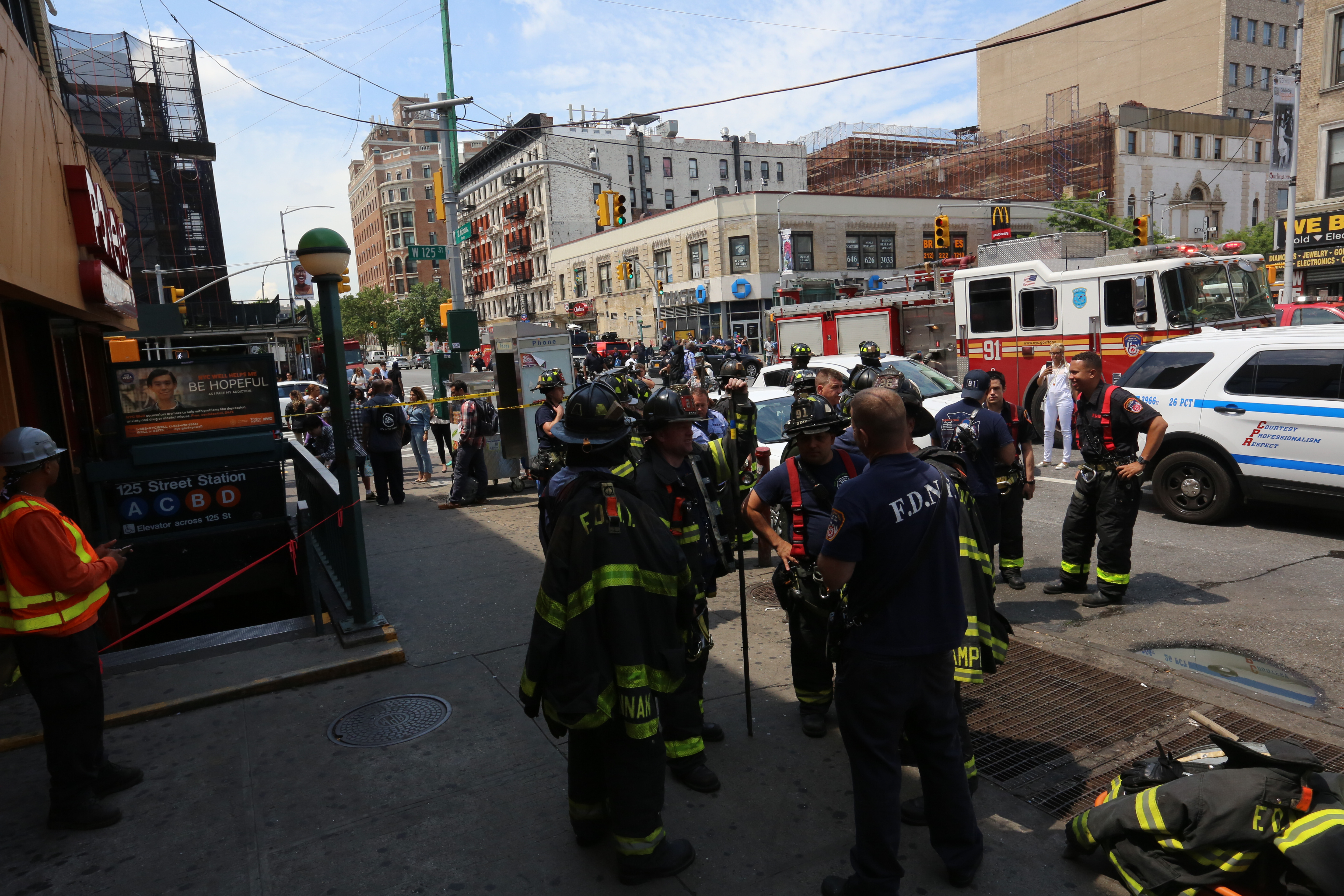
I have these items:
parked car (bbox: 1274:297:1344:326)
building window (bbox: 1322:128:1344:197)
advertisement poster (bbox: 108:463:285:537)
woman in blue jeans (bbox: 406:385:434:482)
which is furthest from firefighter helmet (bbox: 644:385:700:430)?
building window (bbox: 1322:128:1344:197)

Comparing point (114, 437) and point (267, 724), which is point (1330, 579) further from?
point (114, 437)

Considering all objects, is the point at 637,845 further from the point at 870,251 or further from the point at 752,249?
the point at 870,251

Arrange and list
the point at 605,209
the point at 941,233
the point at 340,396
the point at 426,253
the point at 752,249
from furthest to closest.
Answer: the point at 752,249
the point at 941,233
the point at 605,209
the point at 426,253
the point at 340,396

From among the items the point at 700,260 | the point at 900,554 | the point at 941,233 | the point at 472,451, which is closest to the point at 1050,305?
the point at 472,451

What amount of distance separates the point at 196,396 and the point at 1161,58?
75.2 meters

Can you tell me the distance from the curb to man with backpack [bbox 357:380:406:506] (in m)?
6.28

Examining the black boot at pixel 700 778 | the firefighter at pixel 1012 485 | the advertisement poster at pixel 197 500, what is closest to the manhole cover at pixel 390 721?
the black boot at pixel 700 778

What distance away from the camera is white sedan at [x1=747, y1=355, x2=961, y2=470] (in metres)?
9.23

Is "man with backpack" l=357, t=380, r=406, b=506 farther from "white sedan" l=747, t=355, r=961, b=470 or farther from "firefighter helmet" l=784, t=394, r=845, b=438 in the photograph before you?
"firefighter helmet" l=784, t=394, r=845, b=438

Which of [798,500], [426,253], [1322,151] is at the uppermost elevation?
[1322,151]

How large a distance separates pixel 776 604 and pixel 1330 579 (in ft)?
14.7

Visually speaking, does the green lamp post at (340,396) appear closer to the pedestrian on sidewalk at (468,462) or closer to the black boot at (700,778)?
the black boot at (700,778)

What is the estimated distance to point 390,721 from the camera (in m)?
4.84

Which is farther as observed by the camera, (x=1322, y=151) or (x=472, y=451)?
(x=1322, y=151)
